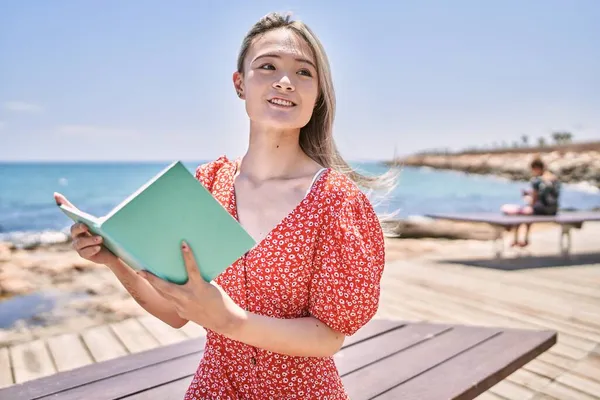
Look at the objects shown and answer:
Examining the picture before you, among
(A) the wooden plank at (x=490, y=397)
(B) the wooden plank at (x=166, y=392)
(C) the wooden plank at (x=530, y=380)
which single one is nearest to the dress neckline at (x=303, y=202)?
(B) the wooden plank at (x=166, y=392)

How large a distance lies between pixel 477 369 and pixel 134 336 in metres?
2.53

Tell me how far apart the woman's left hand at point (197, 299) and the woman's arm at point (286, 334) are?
3 centimetres

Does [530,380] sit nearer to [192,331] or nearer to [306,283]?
[306,283]

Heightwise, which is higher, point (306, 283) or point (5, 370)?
point (306, 283)

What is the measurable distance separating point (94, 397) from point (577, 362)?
→ 2805 millimetres

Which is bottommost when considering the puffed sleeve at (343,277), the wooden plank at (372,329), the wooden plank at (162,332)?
the wooden plank at (162,332)

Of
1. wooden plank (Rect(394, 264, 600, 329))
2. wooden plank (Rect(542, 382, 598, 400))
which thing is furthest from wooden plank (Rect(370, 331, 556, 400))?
wooden plank (Rect(394, 264, 600, 329))

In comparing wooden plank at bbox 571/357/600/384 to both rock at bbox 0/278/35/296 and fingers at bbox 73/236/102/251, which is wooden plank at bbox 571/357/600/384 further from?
rock at bbox 0/278/35/296

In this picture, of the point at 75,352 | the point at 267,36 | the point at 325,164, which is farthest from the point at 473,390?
the point at 75,352

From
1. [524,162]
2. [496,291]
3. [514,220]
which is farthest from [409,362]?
[524,162]

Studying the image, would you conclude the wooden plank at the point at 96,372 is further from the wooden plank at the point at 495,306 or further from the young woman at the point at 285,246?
the wooden plank at the point at 495,306

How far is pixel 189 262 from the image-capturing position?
88 centimetres

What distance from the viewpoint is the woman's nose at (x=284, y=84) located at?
4.18ft

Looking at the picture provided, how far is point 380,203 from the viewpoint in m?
1.69
